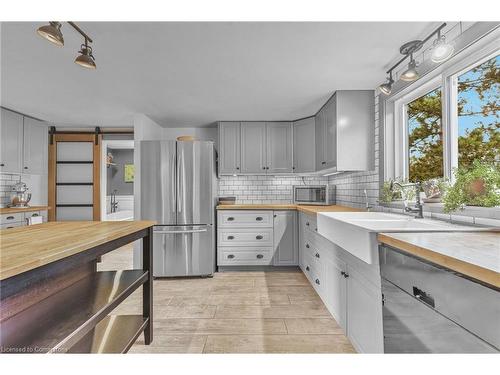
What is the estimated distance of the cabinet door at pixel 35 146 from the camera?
401 centimetres

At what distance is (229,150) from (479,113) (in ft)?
9.72

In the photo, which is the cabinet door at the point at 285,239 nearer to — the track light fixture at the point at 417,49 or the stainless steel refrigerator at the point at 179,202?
the stainless steel refrigerator at the point at 179,202

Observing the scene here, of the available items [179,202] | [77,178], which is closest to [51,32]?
[179,202]

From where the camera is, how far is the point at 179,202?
345 cm

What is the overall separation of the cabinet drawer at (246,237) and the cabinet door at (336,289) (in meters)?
1.40

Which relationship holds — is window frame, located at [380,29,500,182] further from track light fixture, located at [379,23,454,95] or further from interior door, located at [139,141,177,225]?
interior door, located at [139,141,177,225]

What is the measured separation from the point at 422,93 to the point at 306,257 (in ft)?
6.86

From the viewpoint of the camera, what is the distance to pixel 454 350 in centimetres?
84

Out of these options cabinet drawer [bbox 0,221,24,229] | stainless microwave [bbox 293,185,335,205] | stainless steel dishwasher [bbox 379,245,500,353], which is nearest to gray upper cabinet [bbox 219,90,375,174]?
stainless microwave [bbox 293,185,335,205]

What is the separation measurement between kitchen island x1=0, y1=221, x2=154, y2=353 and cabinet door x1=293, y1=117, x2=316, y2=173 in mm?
2626

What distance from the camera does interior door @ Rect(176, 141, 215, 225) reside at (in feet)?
11.3

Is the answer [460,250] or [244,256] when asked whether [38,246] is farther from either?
[244,256]
